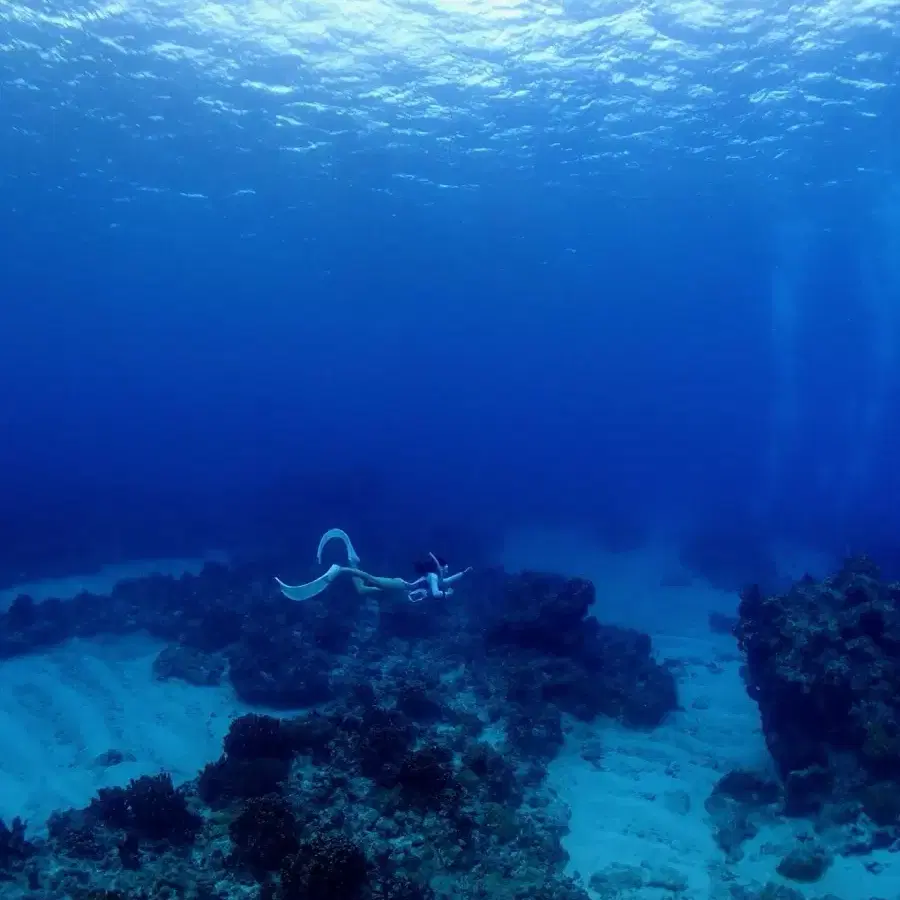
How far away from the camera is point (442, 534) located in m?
32.1

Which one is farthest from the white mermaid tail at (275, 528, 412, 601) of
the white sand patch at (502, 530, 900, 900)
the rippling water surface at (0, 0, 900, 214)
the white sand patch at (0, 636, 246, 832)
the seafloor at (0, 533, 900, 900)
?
the rippling water surface at (0, 0, 900, 214)

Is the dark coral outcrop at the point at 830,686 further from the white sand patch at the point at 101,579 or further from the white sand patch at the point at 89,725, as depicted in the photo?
the white sand patch at the point at 101,579

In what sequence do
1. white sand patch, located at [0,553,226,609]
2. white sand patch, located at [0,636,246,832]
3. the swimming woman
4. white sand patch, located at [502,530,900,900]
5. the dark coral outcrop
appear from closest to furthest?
the swimming woman < white sand patch, located at [502,530,900,900] < the dark coral outcrop < white sand patch, located at [0,636,246,832] < white sand patch, located at [0,553,226,609]

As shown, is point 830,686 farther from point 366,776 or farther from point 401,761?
point 366,776

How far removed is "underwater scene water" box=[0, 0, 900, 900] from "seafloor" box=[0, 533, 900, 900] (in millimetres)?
68

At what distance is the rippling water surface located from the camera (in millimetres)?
20797

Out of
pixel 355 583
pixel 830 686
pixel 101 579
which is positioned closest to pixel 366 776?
pixel 355 583

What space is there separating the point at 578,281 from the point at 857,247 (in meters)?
19.8

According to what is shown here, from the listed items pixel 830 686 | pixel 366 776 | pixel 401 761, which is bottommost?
pixel 366 776

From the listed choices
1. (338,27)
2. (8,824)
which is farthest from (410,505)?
(8,824)

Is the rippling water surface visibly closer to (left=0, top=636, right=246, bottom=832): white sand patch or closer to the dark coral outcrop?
the dark coral outcrop

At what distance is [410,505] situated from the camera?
43.8 meters

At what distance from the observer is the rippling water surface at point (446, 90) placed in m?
20.8

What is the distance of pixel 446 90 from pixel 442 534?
18660 millimetres
